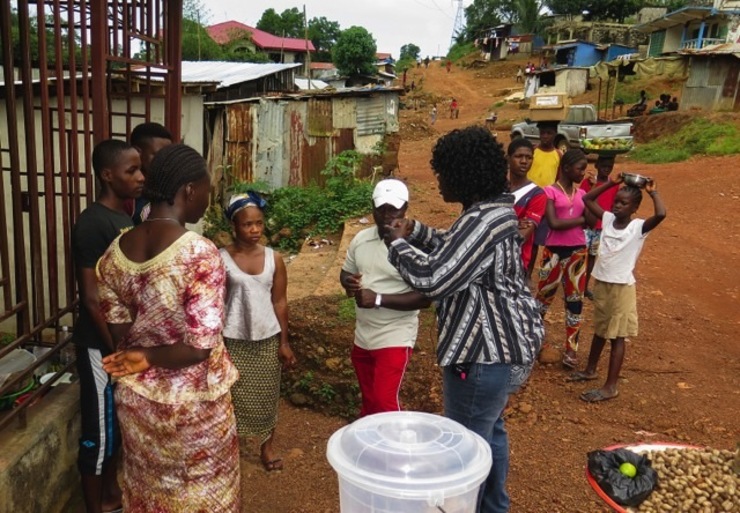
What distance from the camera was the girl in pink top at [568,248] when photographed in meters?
4.59

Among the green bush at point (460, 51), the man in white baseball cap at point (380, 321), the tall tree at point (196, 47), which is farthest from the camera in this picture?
the green bush at point (460, 51)

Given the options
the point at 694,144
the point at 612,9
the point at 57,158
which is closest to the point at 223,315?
the point at 57,158

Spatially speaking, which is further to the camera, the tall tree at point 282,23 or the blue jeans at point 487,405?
the tall tree at point 282,23

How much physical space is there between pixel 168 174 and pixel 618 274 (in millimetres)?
3203

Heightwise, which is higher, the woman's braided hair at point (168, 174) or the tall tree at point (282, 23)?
the tall tree at point (282, 23)

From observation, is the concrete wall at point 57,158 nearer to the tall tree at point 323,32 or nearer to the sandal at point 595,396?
the sandal at point 595,396

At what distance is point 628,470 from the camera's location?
3.19 metres

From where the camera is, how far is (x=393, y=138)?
13.9 metres

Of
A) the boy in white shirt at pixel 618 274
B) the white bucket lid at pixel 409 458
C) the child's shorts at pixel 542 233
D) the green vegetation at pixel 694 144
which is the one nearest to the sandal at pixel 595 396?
the boy in white shirt at pixel 618 274

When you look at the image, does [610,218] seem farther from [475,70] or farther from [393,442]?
[475,70]


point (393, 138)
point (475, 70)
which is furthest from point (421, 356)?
point (475, 70)

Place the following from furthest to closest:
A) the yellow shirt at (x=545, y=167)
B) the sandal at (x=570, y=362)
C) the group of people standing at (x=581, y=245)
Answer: the yellow shirt at (x=545, y=167), the sandal at (x=570, y=362), the group of people standing at (x=581, y=245)

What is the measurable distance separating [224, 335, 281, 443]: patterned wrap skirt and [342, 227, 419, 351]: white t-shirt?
0.53m

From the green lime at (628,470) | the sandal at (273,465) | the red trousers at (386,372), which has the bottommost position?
the sandal at (273,465)
